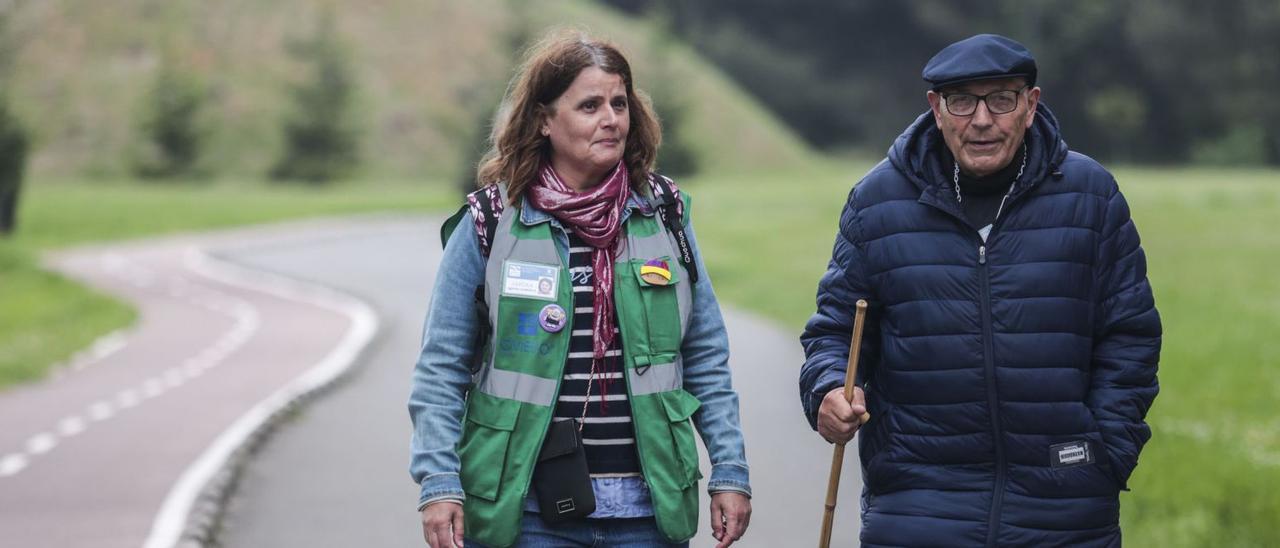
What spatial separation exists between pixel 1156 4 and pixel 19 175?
5706 centimetres

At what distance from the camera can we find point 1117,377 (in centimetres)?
388

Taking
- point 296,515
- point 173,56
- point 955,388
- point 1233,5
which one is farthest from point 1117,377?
point 1233,5

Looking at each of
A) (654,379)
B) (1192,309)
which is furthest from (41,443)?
(1192,309)

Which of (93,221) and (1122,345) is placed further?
(93,221)

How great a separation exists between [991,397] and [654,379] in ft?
2.28

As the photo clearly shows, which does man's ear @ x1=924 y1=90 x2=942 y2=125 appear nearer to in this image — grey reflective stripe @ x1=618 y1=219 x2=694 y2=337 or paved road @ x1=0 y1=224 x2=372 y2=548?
grey reflective stripe @ x1=618 y1=219 x2=694 y2=337

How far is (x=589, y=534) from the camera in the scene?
4.02m

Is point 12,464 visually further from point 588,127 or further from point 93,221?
point 93,221

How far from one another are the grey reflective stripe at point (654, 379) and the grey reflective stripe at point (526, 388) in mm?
161

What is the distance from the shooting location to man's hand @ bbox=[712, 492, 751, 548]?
4.14 m

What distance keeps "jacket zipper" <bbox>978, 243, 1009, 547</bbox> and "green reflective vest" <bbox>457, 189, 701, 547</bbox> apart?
24.8 inches

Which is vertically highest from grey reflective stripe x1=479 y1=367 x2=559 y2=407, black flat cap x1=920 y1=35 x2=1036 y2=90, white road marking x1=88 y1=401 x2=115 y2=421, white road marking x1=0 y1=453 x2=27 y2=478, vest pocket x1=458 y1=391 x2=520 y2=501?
black flat cap x1=920 y1=35 x2=1036 y2=90

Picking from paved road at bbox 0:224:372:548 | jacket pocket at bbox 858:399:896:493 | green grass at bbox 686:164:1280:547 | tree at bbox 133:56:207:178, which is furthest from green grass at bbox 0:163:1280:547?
jacket pocket at bbox 858:399:896:493

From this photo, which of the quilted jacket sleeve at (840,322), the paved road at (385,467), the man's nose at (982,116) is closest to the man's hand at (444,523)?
the quilted jacket sleeve at (840,322)
